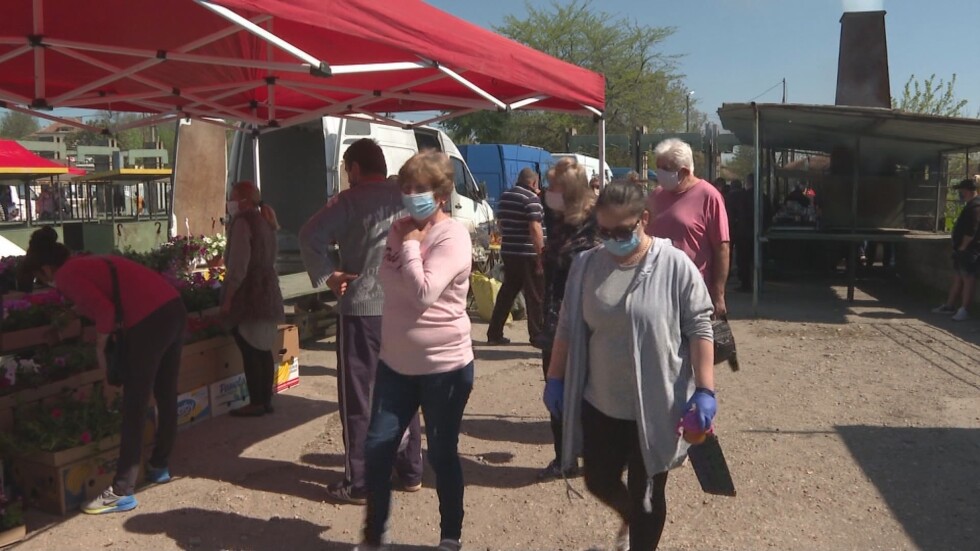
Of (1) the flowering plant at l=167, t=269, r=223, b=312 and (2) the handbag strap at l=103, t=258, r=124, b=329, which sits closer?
(2) the handbag strap at l=103, t=258, r=124, b=329

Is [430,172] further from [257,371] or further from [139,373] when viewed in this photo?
[257,371]

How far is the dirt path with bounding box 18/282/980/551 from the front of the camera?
13.2ft

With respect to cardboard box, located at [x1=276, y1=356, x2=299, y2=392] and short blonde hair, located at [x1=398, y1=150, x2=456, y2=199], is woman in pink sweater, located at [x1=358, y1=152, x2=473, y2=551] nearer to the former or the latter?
short blonde hair, located at [x1=398, y1=150, x2=456, y2=199]

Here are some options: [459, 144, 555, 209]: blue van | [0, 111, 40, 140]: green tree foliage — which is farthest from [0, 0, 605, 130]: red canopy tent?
[0, 111, 40, 140]: green tree foliage

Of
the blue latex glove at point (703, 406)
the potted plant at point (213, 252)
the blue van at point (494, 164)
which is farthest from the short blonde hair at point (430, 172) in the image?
the blue van at point (494, 164)

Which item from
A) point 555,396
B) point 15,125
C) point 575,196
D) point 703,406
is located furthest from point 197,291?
point 15,125

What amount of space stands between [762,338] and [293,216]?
6.10m

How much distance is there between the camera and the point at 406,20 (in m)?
4.05

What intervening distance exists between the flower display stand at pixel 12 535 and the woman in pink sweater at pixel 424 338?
1.75 meters

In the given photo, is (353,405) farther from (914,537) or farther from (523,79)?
(914,537)

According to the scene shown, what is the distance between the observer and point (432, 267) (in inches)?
130

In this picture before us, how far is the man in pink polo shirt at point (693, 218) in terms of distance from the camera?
4492 millimetres

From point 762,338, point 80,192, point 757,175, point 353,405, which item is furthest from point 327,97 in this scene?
point 80,192

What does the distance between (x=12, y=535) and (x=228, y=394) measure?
7.10ft
